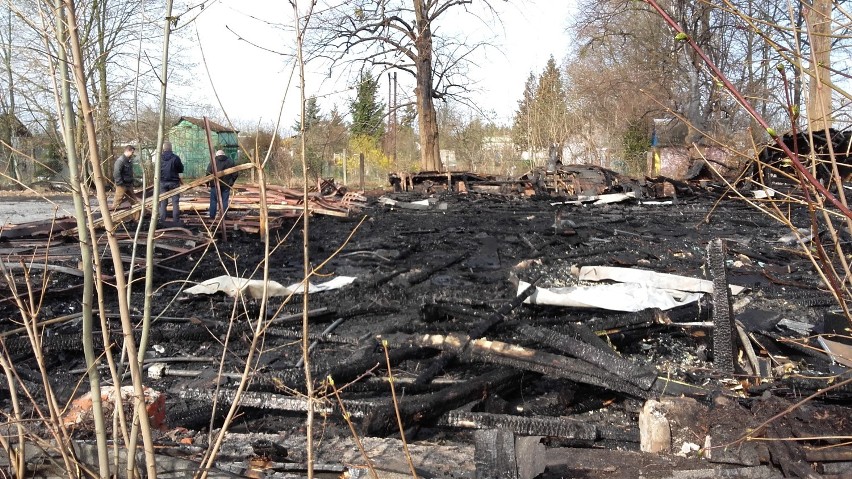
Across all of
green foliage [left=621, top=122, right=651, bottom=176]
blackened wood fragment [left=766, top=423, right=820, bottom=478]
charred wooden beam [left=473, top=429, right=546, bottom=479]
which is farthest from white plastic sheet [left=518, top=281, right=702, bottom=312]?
green foliage [left=621, top=122, right=651, bottom=176]

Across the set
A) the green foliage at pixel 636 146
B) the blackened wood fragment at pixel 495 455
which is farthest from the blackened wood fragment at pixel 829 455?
the green foliage at pixel 636 146

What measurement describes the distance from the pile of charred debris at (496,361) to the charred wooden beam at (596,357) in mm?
12

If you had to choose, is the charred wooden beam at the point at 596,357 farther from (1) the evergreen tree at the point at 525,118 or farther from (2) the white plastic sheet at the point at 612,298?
(1) the evergreen tree at the point at 525,118

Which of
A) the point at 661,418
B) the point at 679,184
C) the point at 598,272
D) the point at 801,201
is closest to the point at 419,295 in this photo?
the point at 598,272

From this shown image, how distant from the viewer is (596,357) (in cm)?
411

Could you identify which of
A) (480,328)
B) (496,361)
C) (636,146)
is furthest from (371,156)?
(496,361)

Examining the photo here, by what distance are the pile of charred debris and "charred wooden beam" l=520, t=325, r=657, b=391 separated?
0.01 meters

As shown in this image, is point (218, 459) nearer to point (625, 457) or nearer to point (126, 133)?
point (126, 133)

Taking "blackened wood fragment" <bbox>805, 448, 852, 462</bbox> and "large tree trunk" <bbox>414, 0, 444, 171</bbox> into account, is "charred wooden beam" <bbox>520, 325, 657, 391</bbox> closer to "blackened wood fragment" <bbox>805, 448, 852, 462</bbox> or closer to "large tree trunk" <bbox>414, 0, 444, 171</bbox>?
"blackened wood fragment" <bbox>805, 448, 852, 462</bbox>

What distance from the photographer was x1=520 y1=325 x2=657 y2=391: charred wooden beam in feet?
12.7

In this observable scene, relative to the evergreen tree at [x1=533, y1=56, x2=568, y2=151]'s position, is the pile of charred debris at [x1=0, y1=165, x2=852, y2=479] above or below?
below

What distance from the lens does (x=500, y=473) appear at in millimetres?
2553

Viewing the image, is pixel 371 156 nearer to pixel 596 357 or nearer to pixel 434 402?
pixel 596 357

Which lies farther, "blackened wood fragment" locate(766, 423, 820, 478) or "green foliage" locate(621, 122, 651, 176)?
"green foliage" locate(621, 122, 651, 176)
